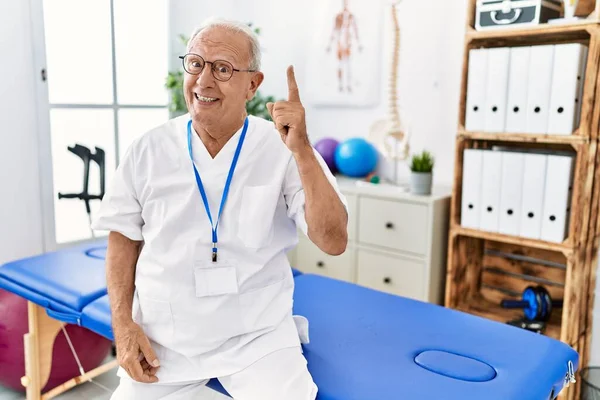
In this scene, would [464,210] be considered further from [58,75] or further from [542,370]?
[58,75]

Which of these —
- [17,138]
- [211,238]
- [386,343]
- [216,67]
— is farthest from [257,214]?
[17,138]

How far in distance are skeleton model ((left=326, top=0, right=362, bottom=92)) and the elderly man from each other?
1835 mm

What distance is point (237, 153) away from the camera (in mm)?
1344

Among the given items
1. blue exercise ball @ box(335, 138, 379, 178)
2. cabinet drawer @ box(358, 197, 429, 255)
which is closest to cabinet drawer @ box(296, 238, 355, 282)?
cabinet drawer @ box(358, 197, 429, 255)

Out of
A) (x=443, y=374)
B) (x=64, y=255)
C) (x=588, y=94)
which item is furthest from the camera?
(x=64, y=255)

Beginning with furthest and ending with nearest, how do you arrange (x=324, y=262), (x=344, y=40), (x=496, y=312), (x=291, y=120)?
(x=344, y=40)
(x=324, y=262)
(x=496, y=312)
(x=291, y=120)

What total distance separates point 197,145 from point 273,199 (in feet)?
0.79

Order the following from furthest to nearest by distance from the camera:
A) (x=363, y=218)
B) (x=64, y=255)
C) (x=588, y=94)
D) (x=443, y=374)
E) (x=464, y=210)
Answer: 1. (x=363, y=218)
2. (x=464, y=210)
3. (x=64, y=255)
4. (x=588, y=94)
5. (x=443, y=374)

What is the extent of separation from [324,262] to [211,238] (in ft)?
5.31

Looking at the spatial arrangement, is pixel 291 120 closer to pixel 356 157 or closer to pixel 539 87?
pixel 539 87

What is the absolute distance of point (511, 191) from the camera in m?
2.19

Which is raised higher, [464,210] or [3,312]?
[464,210]

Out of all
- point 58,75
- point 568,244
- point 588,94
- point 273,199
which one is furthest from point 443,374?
point 58,75

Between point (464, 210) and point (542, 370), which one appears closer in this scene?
point (542, 370)
